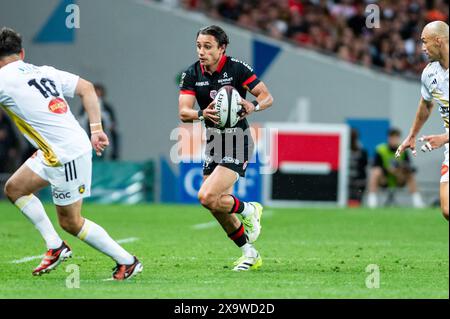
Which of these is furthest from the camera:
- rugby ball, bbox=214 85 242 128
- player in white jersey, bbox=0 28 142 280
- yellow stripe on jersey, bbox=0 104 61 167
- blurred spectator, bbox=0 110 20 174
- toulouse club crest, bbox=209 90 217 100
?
blurred spectator, bbox=0 110 20 174

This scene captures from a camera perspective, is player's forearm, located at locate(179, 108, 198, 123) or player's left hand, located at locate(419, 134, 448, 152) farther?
player's forearm, located at locate(179, 108, 198, 123)

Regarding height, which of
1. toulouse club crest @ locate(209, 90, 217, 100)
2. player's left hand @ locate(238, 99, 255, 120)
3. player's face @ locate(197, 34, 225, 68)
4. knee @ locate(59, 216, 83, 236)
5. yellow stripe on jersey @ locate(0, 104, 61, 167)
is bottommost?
knee @ locate(59, 216, 83, 236)

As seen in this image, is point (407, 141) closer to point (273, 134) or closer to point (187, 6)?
point (273, 134)

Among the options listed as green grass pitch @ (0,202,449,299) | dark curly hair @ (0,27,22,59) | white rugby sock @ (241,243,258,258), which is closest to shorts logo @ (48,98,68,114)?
dark curly hair @ (0,27,22,59)

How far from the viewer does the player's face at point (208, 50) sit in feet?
33.9

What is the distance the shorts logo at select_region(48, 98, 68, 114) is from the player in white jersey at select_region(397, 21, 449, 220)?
3147mm

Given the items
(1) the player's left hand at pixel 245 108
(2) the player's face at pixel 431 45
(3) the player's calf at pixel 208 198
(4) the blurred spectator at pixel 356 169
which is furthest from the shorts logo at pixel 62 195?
(4) the blurred spectator at pixel 356 169

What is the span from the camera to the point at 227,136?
10484 millimetres

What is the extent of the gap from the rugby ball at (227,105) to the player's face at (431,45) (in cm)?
188

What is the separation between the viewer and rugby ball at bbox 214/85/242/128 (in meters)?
10.1

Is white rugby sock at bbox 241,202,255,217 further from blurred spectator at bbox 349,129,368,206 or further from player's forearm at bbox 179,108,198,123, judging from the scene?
blurred spectator at bbox 349,129,368,206

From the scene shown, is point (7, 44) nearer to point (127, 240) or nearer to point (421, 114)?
point (421, 114)

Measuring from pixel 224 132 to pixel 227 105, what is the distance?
47cm

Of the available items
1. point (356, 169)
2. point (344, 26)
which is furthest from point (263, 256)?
point (344, 26)
